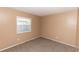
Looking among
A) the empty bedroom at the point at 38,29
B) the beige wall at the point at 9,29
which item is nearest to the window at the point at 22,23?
the empty bedroom at the point at 38,29

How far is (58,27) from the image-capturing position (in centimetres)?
293

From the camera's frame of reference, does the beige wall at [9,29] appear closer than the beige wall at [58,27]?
Yes

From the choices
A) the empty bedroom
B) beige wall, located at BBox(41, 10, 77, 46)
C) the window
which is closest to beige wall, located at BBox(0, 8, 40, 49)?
the empty bedroom

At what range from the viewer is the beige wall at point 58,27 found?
2904mm

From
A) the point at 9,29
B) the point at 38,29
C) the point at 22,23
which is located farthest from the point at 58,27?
the point at 9,29

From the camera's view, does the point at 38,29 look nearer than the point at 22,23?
No

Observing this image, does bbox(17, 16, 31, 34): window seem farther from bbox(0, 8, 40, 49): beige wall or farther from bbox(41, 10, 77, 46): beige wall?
bbox(41, 10, 77, 46): beige wall

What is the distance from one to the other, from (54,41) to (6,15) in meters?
1.89

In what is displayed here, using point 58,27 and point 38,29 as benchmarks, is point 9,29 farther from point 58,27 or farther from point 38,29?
point 58,27

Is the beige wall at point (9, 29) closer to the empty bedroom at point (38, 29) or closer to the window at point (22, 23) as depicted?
the empty bedroom at point (38, 29)
